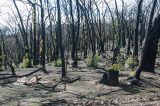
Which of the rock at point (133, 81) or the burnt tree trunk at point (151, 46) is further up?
the burnt tree trunk at point (151, 46)

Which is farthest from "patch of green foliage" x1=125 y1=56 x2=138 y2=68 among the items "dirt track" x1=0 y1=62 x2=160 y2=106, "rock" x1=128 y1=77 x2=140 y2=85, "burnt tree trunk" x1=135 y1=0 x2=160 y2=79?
"rock" x1=128 y1=77 x2=140 y2=85

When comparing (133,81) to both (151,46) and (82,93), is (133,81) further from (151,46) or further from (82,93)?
(151,46)

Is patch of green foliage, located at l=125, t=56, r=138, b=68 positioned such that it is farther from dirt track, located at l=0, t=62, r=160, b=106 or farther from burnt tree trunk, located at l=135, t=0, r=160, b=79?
dirt track, located at l=0, t=62, r=160, b=106

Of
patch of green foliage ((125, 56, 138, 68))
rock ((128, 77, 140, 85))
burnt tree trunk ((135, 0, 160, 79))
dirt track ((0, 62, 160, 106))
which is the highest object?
burnt tree trunk ((135, 0, 160, 79))

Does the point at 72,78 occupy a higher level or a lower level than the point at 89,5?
lower

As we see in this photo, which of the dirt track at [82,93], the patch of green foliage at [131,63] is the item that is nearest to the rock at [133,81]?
the dirt track at [82,93]

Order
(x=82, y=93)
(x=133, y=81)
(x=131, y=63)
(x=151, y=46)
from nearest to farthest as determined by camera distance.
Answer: (x=82, y=93)
(x=133, y=81)
(x=151, y=46)
(x=131, y=63)

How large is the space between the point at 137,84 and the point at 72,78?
3.46m

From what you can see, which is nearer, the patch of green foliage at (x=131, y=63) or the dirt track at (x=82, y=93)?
the dirt track at (x=82, y=93)

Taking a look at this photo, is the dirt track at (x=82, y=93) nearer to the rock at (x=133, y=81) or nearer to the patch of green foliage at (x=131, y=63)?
the rock at (x=133, y=81)

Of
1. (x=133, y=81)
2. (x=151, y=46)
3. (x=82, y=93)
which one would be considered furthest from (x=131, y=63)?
(x=82, y=93)

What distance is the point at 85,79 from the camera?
650 inches

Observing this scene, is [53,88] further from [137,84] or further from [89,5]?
[89,5]

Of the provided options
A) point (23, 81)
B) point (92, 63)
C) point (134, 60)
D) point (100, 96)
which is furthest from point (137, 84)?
point (92, 63)
